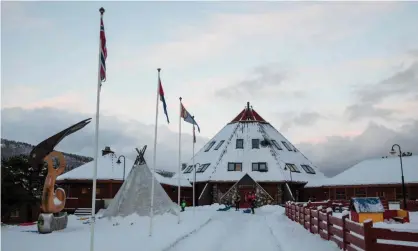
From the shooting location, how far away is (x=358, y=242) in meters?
10.9

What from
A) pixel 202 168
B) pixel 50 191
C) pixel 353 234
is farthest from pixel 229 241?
pixel 202 168

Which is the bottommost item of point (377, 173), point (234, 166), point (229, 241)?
point (229, 241)

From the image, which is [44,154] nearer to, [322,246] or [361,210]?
[322,246]

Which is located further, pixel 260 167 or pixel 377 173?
pixel 260 167

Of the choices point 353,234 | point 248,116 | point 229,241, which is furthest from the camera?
point 248,116

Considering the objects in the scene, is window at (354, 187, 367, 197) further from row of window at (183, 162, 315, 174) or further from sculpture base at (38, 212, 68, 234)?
sculpture base at (38, 212, 68, 234)

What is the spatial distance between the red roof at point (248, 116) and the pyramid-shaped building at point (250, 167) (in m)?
0.17

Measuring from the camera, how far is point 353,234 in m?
12.7

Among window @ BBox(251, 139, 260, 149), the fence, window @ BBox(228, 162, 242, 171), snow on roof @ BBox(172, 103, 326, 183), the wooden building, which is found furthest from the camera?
window @ BBox(251, 139, 260, 149)

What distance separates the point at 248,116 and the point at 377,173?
25195 mm

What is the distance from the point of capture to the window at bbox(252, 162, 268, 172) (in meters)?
57.9

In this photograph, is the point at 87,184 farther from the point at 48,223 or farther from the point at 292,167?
the point at 292,167

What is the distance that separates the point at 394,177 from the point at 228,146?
24375mm

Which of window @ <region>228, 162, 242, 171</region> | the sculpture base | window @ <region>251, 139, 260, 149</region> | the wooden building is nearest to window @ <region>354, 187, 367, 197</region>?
window @ <region>228, 162, 242, 171</region>
